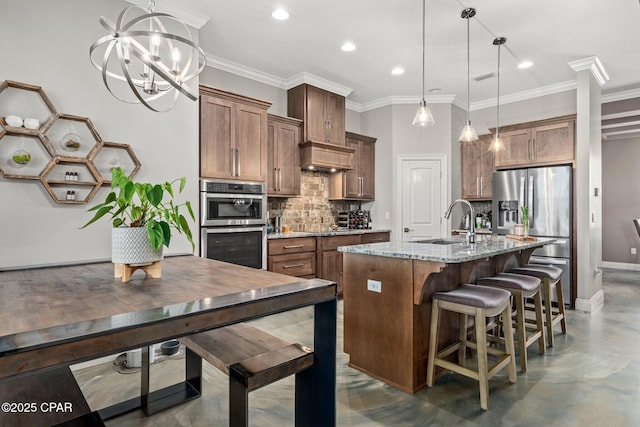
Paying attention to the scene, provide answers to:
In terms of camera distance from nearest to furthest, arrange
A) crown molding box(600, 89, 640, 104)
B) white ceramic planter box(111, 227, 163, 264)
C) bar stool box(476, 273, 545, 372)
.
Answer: white ceramic planter box(111, 227, 163, 264), bar stool box(476, 273, 545, 372), crown molding box(600, 89, 640, 104)

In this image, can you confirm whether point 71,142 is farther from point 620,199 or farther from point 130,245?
point 620,199

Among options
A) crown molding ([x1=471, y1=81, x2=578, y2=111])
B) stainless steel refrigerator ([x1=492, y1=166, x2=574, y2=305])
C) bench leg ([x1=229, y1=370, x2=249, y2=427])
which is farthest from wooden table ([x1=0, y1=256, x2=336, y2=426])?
crown molding ([x1=471, y1=81, x2=578, y2=111])

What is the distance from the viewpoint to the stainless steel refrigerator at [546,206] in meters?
4.32

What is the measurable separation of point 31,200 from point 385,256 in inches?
97.6

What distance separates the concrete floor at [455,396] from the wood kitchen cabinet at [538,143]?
245cm

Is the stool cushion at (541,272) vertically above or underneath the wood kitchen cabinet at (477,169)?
underneath

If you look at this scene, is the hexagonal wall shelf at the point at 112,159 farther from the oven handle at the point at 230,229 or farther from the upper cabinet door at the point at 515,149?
the upper cabinet door at the point at 515,149

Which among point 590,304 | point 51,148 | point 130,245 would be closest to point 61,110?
point 51,148

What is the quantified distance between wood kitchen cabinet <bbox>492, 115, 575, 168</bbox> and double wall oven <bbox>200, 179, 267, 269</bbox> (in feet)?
11.5

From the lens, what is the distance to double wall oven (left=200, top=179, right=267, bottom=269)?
11.1 feet

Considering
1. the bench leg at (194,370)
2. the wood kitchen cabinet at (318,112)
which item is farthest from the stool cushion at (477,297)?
the wood kitchen cabinet at (318,112)

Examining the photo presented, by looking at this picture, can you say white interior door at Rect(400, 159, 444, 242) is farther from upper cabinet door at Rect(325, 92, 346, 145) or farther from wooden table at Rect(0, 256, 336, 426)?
wooden table at Rect(0, 256, 336, 426)

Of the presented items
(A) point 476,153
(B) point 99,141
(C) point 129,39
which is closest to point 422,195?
(A) point 476,153

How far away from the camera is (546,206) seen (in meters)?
4.43
